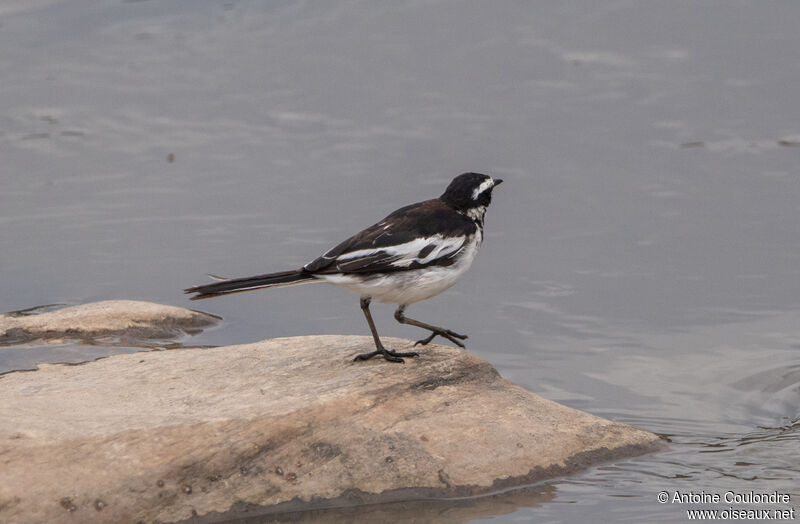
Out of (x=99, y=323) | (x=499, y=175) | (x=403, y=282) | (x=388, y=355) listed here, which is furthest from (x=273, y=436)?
(x=499, y=175)

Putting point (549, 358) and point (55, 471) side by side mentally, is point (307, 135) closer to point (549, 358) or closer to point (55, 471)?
point (549, 358)

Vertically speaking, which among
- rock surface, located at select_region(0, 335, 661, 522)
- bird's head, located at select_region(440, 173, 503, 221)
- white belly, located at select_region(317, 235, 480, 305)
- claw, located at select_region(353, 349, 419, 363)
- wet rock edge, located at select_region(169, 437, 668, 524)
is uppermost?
bird's head, located at select_region(440, 173, 503, 221)

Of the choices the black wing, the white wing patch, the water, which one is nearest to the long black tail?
the black wing

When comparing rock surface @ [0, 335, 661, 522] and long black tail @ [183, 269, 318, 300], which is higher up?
long black tail @ [183, 269, 318, 300]

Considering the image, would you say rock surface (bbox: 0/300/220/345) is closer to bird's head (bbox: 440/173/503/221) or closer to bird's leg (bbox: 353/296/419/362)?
bird's leg (bbox: 353/296/419/362)

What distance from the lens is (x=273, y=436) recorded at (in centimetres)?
598

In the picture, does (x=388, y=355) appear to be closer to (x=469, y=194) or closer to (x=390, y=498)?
(x=390, y=498)

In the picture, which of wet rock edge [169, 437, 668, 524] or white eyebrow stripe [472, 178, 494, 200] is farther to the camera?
white eyebrow stripe [472, 178, 494, 200]

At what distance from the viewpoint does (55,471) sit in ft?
18.4

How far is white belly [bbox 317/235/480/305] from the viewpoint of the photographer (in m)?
6.66

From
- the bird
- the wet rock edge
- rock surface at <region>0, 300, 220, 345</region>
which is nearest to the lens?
the wet rock edge

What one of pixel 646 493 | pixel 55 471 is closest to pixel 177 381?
pixel 55 471

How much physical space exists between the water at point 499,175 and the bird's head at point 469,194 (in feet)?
5.24

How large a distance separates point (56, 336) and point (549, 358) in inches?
148
